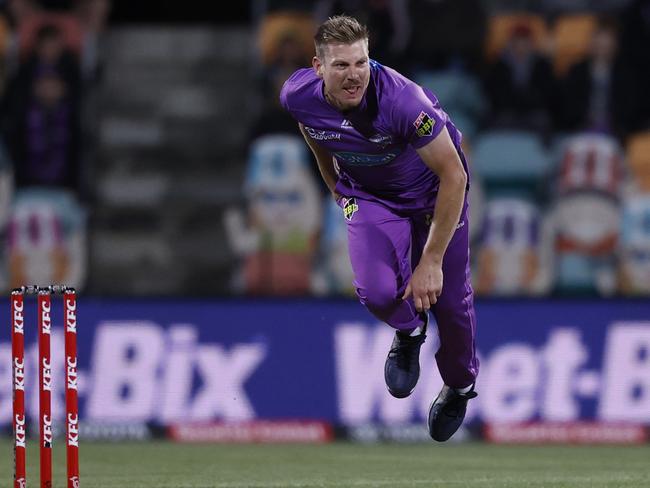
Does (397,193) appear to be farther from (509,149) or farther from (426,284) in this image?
(509,149)

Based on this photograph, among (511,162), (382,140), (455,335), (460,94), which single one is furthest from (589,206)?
(382,140)

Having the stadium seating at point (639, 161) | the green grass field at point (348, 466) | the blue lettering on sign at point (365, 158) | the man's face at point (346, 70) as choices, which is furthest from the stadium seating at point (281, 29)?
the man's face at point (346, 70)

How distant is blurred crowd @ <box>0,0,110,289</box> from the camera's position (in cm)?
1428

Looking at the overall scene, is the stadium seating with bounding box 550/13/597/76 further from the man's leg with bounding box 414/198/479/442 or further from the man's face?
the man's face

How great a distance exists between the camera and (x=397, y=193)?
727 centimetres

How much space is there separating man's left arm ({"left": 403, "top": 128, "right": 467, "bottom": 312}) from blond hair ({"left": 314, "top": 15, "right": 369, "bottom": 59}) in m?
0.56

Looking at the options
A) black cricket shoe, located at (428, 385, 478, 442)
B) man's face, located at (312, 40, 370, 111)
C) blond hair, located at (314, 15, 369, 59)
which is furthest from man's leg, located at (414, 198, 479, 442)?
blond hair, located at (314, 15, 369, 59)

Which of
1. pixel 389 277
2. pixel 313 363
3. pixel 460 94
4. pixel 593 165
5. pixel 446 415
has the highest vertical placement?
pixel 460 94

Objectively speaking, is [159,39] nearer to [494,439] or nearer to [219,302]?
[219,302]

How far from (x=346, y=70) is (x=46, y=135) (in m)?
8.59


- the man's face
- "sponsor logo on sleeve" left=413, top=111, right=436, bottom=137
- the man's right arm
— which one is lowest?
the man's right arm

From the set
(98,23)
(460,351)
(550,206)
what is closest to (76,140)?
(98,23)

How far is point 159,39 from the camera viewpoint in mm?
16594

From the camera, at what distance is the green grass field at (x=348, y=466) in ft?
27.1
